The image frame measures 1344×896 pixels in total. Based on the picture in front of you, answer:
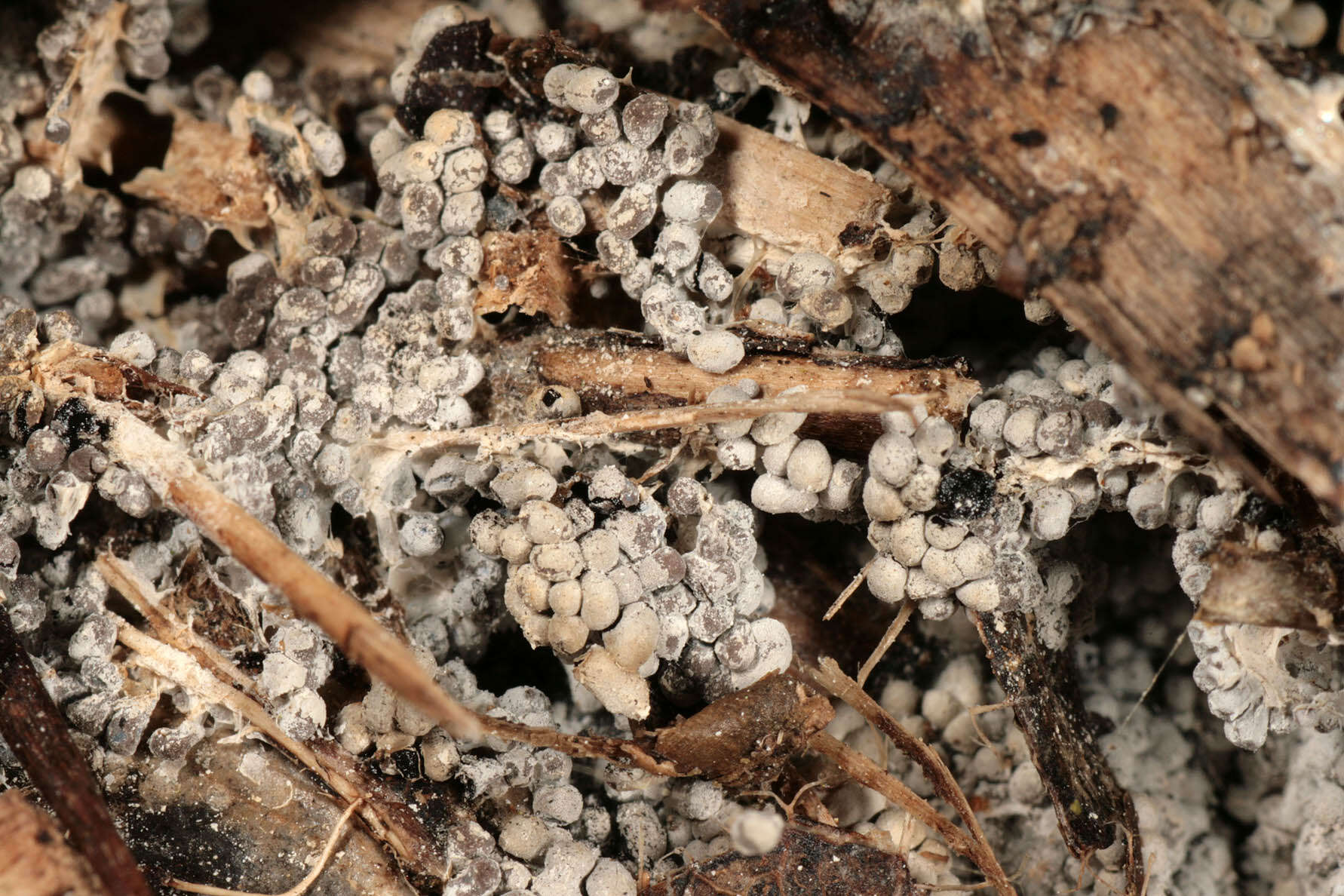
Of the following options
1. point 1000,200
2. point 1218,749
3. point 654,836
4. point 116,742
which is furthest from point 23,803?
point 1218,749

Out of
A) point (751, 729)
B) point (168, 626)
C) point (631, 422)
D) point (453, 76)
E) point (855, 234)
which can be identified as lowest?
point (751, 729)

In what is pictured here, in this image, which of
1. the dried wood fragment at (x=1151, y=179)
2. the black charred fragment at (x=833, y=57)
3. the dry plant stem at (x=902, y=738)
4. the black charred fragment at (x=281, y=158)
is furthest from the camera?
the black charred fragment at (x=281, y=158)

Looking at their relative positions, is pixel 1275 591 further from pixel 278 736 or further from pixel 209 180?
pixel 209 180

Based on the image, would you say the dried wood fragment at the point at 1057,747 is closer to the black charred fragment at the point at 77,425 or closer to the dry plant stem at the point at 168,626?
the dry plant stem at the point at 168,626

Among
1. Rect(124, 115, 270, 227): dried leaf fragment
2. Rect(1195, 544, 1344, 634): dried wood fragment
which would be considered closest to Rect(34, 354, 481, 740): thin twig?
Rect(124, 115, 270, 227): dried leaf fragment

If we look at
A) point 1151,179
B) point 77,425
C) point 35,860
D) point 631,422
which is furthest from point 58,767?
point 1151,179

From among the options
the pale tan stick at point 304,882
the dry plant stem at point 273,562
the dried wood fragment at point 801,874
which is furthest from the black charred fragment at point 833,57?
the pale tan stick at point 304,882
